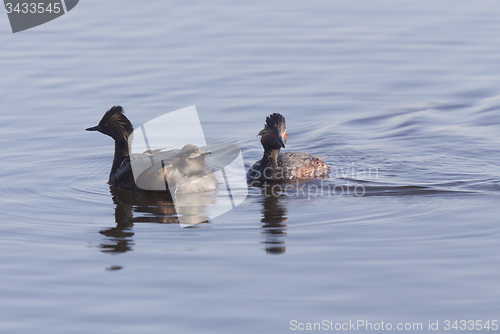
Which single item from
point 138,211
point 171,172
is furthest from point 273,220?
point 171,172

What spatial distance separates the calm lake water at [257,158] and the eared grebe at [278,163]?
41 centimetres

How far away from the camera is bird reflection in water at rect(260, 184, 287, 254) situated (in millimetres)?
7324

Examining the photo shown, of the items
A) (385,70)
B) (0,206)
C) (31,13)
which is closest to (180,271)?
(0,206)

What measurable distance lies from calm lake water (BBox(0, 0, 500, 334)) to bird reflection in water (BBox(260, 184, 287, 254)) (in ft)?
0.13

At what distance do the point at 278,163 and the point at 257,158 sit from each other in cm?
106

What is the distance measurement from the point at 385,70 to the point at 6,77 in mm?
8960

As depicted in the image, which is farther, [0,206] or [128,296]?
[0,206]

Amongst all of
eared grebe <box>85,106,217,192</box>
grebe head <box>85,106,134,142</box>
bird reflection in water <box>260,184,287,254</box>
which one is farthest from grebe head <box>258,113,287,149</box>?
grebe head <box>85,106,134,142</box>

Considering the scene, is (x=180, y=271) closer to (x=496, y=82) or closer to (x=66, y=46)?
(x=496, y=82)

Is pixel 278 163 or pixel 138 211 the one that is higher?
pixel 278 163

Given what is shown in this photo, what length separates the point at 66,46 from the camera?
684 inches

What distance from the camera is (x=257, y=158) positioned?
38.1 feet

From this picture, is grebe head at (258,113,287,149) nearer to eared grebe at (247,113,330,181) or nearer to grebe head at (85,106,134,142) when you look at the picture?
eared grebe at (247,113,330,181)

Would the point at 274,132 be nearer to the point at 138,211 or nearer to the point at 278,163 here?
the point at 278,163
